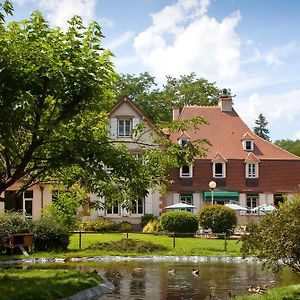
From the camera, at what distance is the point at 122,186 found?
623 inches

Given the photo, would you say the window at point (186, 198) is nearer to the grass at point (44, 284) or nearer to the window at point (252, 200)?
the window at point (252, 200)

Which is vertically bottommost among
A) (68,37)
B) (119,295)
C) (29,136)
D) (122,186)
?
(119,295)

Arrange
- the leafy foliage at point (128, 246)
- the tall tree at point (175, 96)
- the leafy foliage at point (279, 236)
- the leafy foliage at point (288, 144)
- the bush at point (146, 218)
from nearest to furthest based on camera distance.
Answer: the leafy foliage at point (279, 236) < the leafy foliage at point (128, 246) < the bush at point (146, 218) < the tall tree at point (175, 96) < the leafy foliage at point (288, 144)

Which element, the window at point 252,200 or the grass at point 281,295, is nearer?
the grass at point 281,295

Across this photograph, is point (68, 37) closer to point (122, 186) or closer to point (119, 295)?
point (122, 186)

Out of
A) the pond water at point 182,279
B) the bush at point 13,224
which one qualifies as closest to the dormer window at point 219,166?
the bush at point 13,224

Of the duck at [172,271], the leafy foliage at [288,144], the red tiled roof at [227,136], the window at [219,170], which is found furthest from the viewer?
the leafy foliage at [288,144]

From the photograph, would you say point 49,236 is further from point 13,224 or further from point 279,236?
point 279,236

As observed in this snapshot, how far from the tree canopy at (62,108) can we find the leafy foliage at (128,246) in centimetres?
1311

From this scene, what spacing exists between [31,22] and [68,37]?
40.3 inches

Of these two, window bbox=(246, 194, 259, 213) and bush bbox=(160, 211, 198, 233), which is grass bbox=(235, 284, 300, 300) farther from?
window bbox=(246, 194, 259, 213)

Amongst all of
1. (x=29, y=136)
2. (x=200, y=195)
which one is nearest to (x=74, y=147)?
(x=29, y=136)

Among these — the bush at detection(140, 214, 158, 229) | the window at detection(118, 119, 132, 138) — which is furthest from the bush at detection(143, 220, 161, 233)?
the window at detection(118, 119, 132, 138)

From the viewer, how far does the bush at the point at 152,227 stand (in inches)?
1593
